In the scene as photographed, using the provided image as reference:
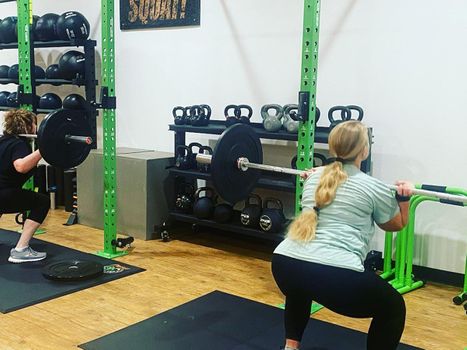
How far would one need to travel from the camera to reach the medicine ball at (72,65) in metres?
5.00

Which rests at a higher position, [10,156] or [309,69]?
[309,69]

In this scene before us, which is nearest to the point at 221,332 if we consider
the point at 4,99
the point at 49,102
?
the point at 49,102

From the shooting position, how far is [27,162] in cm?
344

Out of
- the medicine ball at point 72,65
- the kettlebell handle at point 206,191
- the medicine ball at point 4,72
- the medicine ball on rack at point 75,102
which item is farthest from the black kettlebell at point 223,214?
the medicine ball at point 4,72

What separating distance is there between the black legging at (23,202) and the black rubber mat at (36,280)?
33 cm

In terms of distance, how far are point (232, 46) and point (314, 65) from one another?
1.59 meters

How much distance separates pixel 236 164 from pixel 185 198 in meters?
1.63

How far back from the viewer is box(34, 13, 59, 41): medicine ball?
5023 mm

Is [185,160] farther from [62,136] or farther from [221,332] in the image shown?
[221,332]

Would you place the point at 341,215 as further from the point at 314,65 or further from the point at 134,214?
the point at 134,214

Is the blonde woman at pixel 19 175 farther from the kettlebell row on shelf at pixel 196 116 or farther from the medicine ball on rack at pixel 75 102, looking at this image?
the medicine ball on rack at pixel 75 102

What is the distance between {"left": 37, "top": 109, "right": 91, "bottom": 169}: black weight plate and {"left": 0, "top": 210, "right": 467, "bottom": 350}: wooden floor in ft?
2.62

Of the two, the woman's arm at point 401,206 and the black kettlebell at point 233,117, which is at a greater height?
the black kettlebell at point 233,117

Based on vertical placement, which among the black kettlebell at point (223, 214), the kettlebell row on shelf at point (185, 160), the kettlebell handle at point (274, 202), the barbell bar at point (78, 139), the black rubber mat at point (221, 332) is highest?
the barbell bar at point (78, 139)
